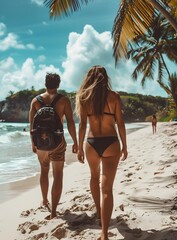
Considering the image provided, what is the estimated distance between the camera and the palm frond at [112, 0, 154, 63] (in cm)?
557

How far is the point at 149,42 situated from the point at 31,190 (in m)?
19.2

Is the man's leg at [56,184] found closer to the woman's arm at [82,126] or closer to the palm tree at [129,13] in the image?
the woman's arm at [82,126]

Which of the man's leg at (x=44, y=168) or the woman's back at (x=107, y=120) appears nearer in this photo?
the woman's back at (x=107, y=120)

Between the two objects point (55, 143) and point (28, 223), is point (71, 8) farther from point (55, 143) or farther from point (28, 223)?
point (28, 223)

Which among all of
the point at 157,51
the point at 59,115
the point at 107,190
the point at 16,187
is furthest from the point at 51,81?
the point at 157,51

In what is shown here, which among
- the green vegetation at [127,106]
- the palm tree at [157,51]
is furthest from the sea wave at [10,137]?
the green vegetation at [127,106]

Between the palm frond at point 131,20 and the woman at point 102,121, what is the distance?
2694mm

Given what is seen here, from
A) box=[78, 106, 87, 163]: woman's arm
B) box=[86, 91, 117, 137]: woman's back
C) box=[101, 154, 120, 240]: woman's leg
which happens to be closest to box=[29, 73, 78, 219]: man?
box=[78, 106, 87, 163]: woman's arm

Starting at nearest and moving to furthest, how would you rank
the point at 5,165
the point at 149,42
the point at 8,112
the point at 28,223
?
the point at 28,223, the point at 5,165, the point at 149,42, the point at 8,112

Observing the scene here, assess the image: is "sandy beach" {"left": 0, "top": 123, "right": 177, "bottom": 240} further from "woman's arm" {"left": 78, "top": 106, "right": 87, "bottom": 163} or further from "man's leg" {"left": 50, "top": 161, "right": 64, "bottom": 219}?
"woman's arm" {"left": 78, "top": 106, "right": 87, "bottom": 163}

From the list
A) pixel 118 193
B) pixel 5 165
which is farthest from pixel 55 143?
pixel 5 165

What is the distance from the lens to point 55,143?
3.71 m

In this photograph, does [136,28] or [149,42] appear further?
[149,42]

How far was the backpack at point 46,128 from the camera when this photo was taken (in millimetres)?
3662
